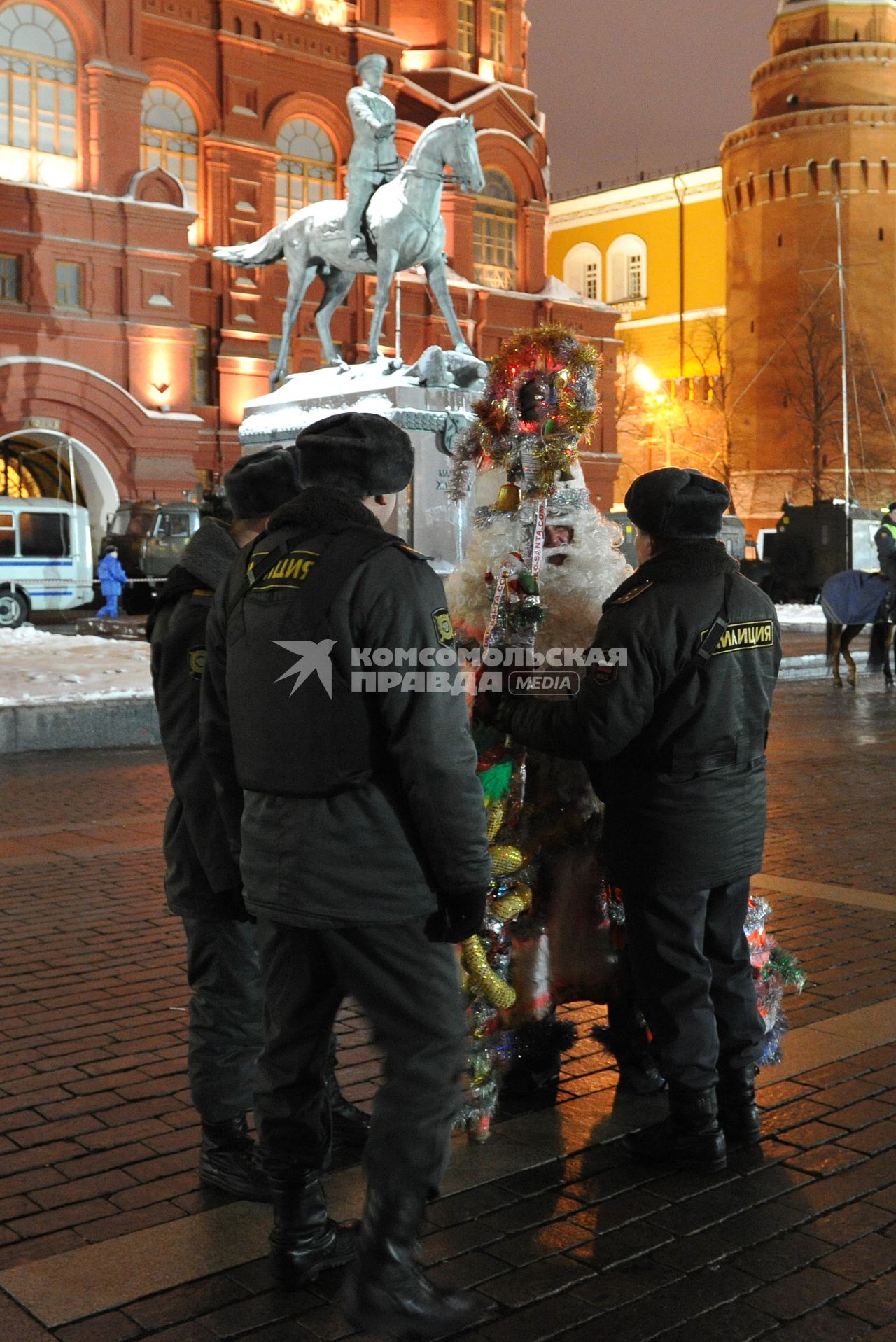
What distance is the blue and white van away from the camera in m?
28.6

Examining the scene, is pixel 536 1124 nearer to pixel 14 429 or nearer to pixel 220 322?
pixel 14 429

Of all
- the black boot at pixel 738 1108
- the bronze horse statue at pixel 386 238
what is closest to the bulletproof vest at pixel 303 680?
the black boot at pixel 738 1108

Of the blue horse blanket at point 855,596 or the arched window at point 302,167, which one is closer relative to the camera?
the blue horse blanket at point 855,596

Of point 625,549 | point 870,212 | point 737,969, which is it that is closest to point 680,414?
point 870,212

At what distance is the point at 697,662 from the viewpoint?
3861 millimetres

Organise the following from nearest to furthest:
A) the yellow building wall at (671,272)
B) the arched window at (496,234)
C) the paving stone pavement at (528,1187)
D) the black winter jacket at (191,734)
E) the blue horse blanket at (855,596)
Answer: the paving stone pavement at (528,1187) → the black winter jacket at (191,734) → the blue horse blanket at (855,596) → the arched window at (496,234) → the yellow building wall at (671,272)

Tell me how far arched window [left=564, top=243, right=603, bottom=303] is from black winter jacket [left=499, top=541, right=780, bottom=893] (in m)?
78.1

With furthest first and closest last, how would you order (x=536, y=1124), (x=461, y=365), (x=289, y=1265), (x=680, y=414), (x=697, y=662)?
(x=680, y=414)
(x=461, y=365)
(x=536, y=1124)
(x=697, y=662)
(x=289, y=1265)

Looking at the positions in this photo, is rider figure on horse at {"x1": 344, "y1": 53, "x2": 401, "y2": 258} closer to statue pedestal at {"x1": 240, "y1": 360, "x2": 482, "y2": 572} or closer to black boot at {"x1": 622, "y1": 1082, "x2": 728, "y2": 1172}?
statue pedestal at {"x1": 240, "y1": 360, "x2": 482, "y2": 572}

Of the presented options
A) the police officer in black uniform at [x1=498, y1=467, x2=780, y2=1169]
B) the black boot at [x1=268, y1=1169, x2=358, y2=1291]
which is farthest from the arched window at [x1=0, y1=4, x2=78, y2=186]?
the black boot at [x1=268, y1=1169, x2=358, y2=1291]

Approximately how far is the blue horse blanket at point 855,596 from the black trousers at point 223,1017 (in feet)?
46.1

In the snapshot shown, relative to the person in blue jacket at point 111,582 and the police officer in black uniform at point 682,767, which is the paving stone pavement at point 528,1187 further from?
the person in blue jacket at point 111,582

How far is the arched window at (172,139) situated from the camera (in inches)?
1558

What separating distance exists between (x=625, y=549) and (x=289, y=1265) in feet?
93.2
